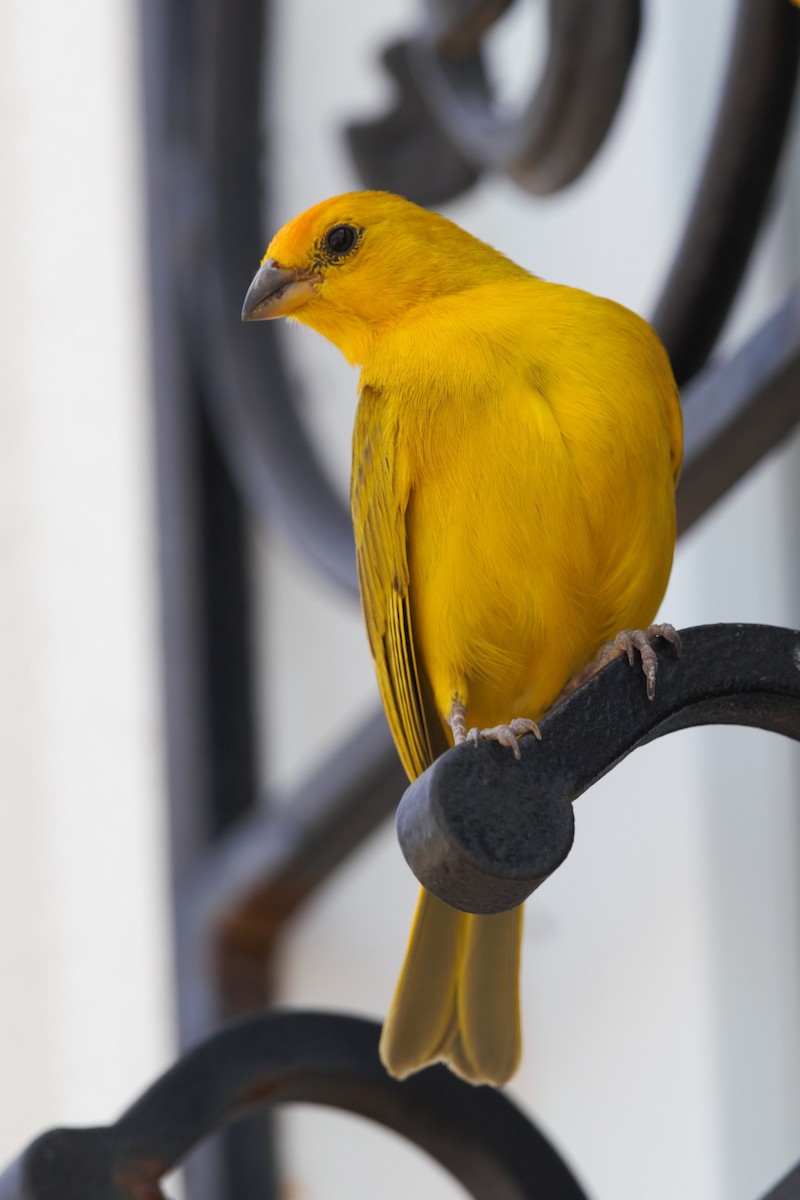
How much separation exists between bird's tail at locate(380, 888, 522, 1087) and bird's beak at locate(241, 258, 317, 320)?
1.25 ft

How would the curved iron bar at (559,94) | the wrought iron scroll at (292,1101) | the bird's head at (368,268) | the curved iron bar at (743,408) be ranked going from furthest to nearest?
the bird's head at (368,268) < the curved iron bar at (559,94) < the curved iron bar at (743,408) < the wrought iron scroll at (292,1101)

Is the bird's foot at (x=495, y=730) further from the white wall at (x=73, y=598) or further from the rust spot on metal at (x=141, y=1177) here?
the white wall at (x=73, y=598)

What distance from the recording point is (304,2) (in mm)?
1994

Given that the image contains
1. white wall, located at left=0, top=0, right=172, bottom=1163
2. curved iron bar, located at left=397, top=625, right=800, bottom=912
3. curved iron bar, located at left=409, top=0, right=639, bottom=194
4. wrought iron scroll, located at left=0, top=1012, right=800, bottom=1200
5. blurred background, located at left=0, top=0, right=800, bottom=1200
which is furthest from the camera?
white wall, located at left=0, top=0, right=172, bottom=1163

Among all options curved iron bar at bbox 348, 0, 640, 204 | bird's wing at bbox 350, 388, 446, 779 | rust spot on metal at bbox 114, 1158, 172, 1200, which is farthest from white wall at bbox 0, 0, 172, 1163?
rust spot on metal at bbox 114, 1158, 172, 1200

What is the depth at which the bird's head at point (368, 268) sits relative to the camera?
1.03m

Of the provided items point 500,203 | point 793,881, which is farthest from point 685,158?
point 793,881

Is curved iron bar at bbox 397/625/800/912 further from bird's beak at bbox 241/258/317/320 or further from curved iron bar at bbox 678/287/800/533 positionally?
bird's beak at bbox 241/258/317/320

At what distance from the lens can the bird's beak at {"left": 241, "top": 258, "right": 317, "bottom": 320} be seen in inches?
38.8

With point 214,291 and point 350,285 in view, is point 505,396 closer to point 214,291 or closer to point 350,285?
point 350,285

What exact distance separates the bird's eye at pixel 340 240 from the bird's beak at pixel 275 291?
24mm

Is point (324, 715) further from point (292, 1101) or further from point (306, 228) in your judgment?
point (292, 1101)

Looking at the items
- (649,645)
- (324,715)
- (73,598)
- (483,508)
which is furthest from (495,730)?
(73,598)

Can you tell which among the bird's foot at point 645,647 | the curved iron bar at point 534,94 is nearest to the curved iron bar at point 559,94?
the curved iron bar at point 534,94
